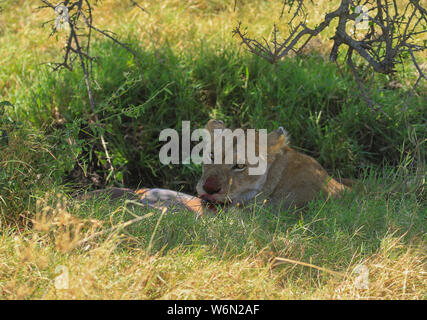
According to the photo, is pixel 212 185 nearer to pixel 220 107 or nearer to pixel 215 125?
pixel 215 125

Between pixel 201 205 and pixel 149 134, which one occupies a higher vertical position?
pixel 149 134

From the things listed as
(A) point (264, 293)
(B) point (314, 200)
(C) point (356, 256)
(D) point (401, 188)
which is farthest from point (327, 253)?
(D) point (401, 188)

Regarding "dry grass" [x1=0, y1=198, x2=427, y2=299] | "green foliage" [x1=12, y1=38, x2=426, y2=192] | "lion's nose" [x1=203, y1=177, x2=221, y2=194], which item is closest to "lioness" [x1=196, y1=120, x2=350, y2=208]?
"lion's nose" [x1=203, y1=177, x2=221, y2=194]

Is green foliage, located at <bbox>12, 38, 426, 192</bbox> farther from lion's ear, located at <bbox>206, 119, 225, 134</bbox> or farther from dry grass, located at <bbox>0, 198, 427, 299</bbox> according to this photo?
dry grass, located at <bbox>0, 198, 427, 299</bbox>

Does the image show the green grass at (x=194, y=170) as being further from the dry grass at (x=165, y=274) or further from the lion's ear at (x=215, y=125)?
the lion's ear at (x=215, y=125)

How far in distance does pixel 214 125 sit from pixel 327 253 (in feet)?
5.57

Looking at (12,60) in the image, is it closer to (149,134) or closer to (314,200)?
(149,134)

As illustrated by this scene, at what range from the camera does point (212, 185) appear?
13.4ft

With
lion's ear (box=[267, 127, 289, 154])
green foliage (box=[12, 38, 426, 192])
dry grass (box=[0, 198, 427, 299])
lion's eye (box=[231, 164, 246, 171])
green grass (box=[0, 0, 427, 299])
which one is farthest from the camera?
green foliage (box=[12, 38, 426, 192])

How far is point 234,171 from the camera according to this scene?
4.21 m

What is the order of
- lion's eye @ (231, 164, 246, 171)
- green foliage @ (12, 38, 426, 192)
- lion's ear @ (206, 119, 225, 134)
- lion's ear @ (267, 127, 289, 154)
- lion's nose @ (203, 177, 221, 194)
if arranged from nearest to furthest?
lion's nose @ (203, 177, 221, 194) < lion's eye @ (231, 164, 246, 171) < lion's ear @ (267, 127, 289, 154) < lion's ear @ (206, 119, 225, 134) < green foliage @ (12, 38, 426, 192)

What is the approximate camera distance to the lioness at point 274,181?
4141 millimetres

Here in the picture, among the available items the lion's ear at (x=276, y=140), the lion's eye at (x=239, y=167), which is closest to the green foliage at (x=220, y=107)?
the lion's ear at (x=276, y=140)

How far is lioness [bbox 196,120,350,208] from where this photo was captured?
4.14 meters
